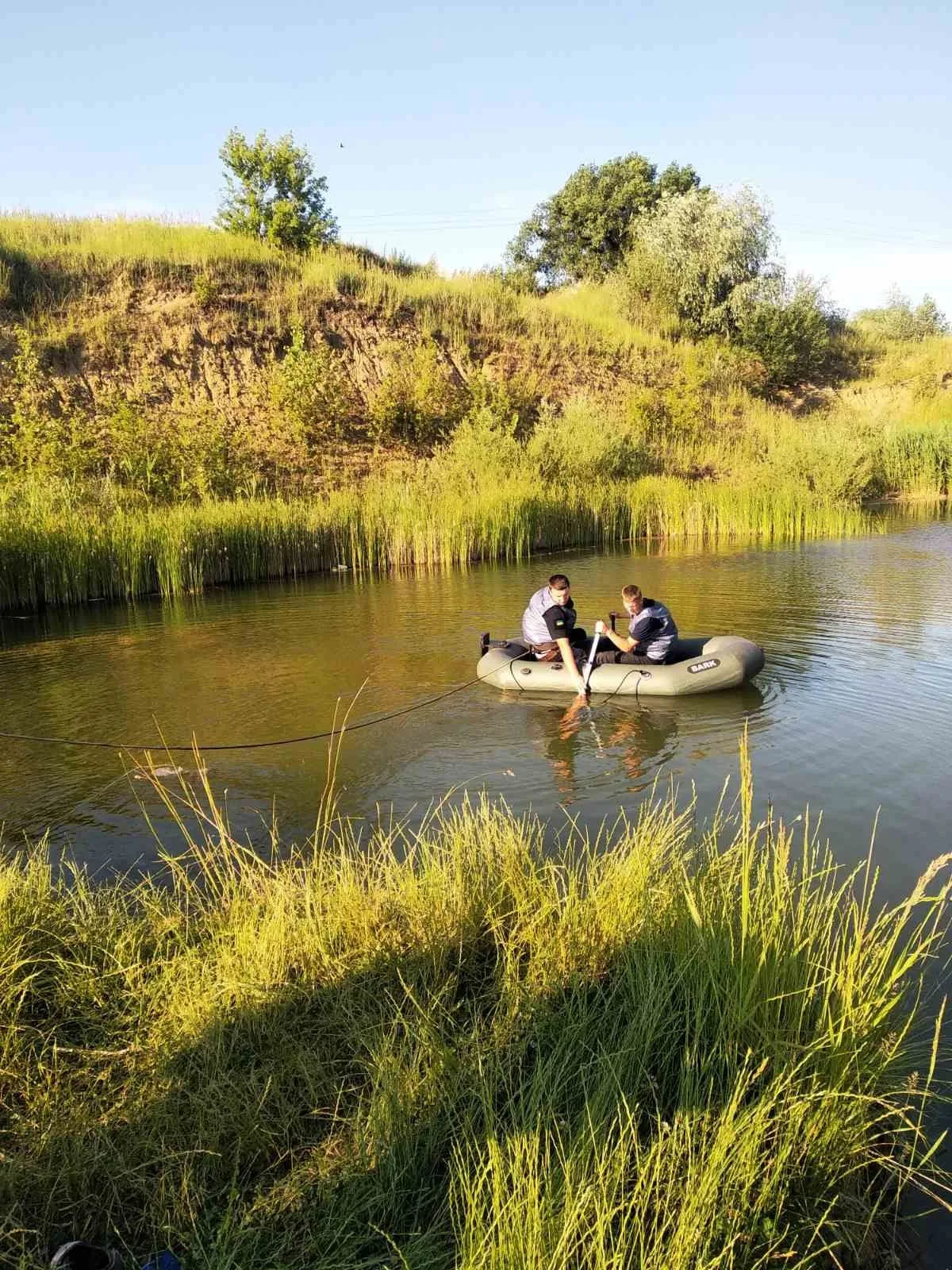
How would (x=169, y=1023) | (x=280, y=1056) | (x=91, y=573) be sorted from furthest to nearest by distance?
(x=91, y=573) < (x=169, y=1023) < (x=280, y=1056)

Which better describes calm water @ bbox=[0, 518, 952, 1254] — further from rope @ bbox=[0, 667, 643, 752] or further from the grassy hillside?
the grassy hillside

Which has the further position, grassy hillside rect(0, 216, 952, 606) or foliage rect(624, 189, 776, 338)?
foliage rect(624, 189, 776, 338)

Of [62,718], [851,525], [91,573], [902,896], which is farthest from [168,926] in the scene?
[851,525]

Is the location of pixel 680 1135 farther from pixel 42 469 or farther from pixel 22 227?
pixel 22 227

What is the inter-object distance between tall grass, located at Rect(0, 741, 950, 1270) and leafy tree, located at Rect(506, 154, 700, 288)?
139 ft

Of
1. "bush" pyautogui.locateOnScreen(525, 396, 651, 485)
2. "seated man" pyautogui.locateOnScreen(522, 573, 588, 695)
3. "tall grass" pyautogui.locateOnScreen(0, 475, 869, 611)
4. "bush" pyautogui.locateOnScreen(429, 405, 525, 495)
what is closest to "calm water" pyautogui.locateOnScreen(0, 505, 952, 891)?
"seated man" pyautogui.locateOnScreen(522, 573, 588, 695)

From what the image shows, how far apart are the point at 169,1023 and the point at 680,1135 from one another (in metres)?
1.91

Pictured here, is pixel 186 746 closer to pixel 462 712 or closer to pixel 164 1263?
pixel 462 712

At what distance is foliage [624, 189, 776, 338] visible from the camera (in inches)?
1443

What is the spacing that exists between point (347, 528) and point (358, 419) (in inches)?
400

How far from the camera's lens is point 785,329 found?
3588 centimetres

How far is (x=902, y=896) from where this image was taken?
16.0 ft

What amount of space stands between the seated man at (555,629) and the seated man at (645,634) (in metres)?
0.36

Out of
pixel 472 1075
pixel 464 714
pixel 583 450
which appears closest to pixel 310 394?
pixel 583 450
